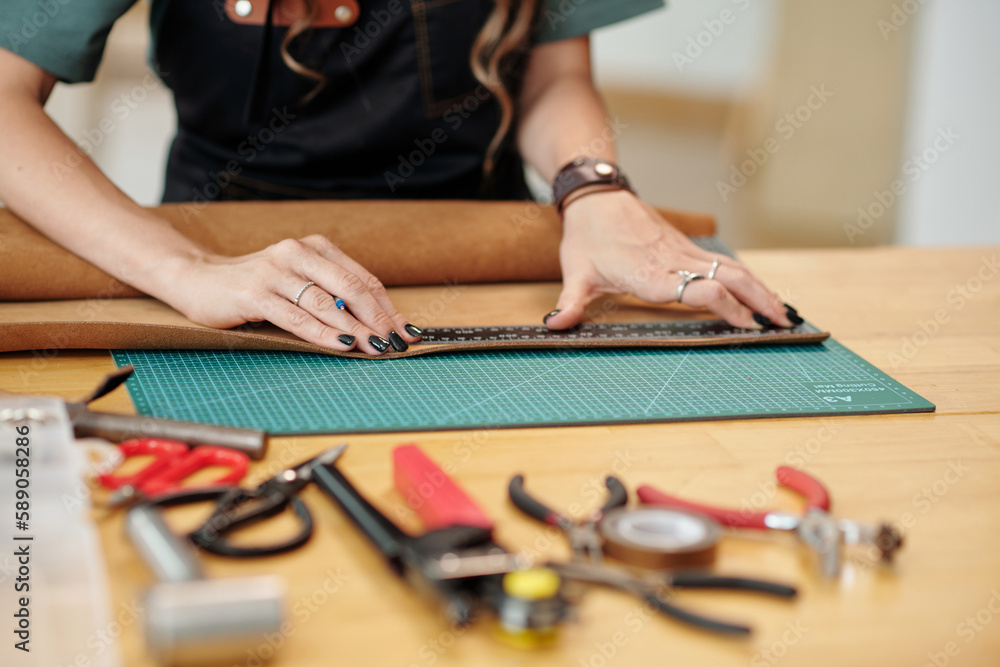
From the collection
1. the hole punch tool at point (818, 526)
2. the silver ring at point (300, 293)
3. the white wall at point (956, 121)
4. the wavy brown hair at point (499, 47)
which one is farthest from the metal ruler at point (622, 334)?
the white wall at point (956, 121)

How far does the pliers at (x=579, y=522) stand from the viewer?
0.54 meters

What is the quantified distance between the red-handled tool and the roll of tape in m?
0.08

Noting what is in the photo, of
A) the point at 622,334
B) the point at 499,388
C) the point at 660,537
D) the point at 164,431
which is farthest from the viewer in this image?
the point at 622,334

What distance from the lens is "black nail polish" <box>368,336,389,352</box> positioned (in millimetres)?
894

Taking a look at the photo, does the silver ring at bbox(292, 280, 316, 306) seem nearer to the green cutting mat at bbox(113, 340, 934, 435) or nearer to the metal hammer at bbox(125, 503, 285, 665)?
the green cutting mat at bbox(113, 340, 934, 435)

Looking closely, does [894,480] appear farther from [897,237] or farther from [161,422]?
[897,237]

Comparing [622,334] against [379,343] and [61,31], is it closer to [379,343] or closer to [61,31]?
[379,343]

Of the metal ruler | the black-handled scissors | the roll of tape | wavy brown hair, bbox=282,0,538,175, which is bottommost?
the metal ruler

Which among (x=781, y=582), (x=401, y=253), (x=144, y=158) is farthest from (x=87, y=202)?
(x=144, y=158)

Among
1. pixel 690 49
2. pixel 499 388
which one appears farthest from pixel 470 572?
pixel 690 49

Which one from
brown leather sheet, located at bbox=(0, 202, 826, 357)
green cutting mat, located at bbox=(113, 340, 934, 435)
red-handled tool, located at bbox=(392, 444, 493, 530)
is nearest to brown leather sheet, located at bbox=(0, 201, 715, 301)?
brown leather sheet, located at bbox=(0, 202, 826, 357)

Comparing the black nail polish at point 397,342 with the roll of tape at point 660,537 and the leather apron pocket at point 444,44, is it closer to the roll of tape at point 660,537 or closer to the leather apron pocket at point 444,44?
the roll of tape at point 660,537

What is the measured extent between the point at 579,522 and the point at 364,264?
2.11ft

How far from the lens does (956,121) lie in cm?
287
